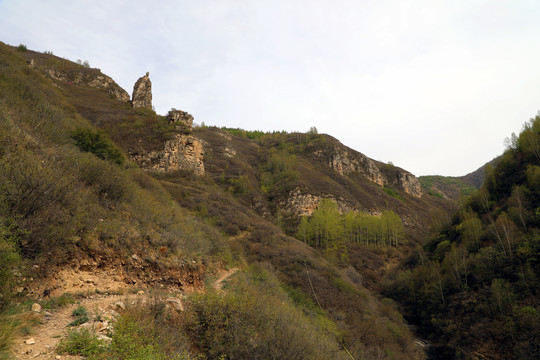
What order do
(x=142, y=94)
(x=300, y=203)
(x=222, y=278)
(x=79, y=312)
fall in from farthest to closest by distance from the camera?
(x=300, y=203) → (x=142, y=94) → (x=222, y=278) → (x=79, y=312)

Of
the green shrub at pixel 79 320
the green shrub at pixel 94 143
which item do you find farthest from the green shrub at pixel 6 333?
the green shrub at pixel 94 143

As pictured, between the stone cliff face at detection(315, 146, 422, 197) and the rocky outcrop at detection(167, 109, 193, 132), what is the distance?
2093 inches

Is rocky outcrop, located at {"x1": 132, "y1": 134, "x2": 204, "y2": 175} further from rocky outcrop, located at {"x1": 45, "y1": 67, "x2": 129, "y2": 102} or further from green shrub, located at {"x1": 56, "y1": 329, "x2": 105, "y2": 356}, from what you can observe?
green shrub, located at {"x1": 56, "y1": 329, "x2": 105, "y2": 356}

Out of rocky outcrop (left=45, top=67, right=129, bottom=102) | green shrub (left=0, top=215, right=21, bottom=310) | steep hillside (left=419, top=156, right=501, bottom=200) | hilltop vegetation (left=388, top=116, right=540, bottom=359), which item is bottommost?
hilltop vegetation (left=388, top=116, right=540, bottom=359)

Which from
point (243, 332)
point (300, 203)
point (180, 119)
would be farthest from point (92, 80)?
point (243, 332)

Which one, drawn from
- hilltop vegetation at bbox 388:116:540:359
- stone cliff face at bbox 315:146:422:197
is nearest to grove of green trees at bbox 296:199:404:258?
hilltop vegetation at bbox 388:116:540:359

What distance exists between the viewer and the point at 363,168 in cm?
8844

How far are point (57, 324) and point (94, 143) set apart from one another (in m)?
13.2

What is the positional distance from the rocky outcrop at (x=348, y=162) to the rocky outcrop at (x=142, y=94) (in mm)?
57033

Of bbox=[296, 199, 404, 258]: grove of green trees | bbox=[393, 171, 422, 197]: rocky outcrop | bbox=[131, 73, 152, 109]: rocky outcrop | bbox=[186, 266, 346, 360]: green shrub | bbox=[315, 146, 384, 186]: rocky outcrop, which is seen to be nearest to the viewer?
bbox=[186, 266, 346, 360]: green shrub

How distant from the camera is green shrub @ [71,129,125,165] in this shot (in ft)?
46.5

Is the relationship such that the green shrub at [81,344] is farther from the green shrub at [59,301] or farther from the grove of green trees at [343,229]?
the grove of green trees at [343,229]

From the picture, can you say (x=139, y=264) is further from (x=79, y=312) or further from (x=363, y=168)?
(x=363, y=168)

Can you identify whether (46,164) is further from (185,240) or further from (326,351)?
(326,351)
